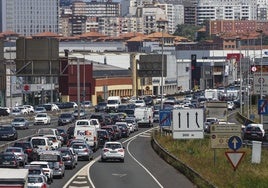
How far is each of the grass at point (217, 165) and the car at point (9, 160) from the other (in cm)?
736

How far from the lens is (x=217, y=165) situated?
47094 mm

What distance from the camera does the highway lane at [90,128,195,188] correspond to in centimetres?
4354

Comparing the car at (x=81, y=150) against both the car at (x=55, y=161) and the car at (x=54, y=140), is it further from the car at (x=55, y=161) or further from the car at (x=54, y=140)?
the car at (x=55, y=161)

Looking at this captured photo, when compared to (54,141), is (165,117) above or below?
above

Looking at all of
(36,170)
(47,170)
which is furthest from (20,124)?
(36,170)

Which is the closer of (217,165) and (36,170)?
(36,170)

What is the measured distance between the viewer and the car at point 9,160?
47.6 m

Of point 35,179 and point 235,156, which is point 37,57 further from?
point 235,156

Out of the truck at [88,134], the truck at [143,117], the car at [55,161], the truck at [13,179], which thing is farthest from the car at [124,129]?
the truck at [13,179]

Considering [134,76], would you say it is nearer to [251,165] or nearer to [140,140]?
[140,140]

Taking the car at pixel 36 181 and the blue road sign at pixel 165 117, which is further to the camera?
the blue road sign at pixel 165 117

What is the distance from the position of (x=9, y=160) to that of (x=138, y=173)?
18.3ft

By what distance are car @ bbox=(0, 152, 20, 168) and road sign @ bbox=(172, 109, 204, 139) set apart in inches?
281

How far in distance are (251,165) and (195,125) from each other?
388 centimetres
